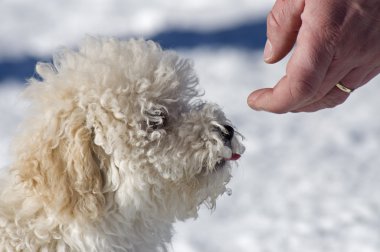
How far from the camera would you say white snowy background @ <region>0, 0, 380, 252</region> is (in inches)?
164

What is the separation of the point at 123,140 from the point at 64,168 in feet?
0.72

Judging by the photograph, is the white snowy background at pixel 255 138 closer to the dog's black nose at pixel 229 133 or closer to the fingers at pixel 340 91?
the dog's black nose at pixel 229 133

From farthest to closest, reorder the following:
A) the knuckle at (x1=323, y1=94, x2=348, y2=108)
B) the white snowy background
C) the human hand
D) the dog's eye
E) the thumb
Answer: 1. the white snowy background
2. the dog's eye
3. the knuckle at (x1=323, y1=94, x2=348, y2=108)
4. the thumb
5. the human hand

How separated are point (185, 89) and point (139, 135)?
0.93ft

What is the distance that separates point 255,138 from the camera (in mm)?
4934

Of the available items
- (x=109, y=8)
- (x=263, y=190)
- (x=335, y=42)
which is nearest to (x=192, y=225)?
(x=263, y=190)

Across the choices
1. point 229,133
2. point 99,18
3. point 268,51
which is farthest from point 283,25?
point 99,18

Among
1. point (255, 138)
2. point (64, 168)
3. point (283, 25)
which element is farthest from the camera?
point (255, 138)

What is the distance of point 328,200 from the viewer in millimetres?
4402

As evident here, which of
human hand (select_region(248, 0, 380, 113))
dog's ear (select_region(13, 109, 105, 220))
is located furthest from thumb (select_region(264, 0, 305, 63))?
dog's ear (select_region(13, 109, 105, 220))

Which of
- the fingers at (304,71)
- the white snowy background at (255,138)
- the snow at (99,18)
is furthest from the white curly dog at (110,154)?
the snow at (99,18)

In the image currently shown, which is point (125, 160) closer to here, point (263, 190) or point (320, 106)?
point (320, 106)

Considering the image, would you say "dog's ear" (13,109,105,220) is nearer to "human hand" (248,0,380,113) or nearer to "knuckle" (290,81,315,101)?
"human hand" (248,0,380,113)

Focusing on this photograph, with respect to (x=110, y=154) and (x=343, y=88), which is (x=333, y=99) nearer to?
(x=343, y=88)
